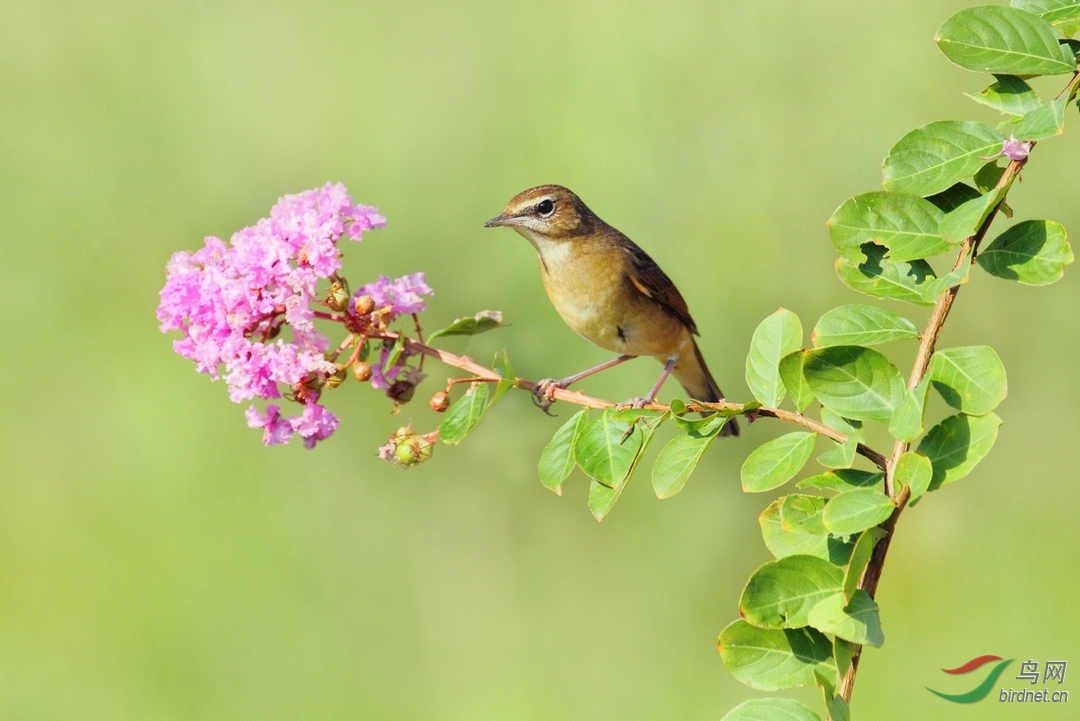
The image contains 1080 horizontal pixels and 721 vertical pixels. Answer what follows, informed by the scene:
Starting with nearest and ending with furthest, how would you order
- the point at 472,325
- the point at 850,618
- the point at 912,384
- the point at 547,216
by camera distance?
the point at 850,618
the point at 912,384
the point at 472,325
the point at 547,216

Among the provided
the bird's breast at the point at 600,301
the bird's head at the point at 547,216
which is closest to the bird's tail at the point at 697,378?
the bird's breast at the point at 600,301

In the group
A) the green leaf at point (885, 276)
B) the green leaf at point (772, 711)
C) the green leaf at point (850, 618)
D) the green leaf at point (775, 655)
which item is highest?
the green leaf at point (885, 276)

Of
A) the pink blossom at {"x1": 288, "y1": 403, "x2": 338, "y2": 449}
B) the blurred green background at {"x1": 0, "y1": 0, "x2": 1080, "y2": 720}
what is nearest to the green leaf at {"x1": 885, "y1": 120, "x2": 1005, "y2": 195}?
the pink blossom at {"x1": 288, "y1": 403, "x2": 338, "y2": 449}

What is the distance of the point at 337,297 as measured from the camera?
1.91 m

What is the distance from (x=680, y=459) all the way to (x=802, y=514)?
0.76 feet

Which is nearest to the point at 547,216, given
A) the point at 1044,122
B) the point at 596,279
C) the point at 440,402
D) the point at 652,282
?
the point at 596,279

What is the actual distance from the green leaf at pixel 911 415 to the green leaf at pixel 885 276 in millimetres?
229

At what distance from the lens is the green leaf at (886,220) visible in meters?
1.55

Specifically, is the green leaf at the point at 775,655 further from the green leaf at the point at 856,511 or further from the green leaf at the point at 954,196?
the green leaf at the point at 954,196

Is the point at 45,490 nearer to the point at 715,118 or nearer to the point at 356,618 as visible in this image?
the point at 356,618

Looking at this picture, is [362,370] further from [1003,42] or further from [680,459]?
[1003,42]

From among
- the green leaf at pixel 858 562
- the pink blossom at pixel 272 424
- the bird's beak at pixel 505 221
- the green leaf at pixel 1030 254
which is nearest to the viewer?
the green leaf at pixel 858 562

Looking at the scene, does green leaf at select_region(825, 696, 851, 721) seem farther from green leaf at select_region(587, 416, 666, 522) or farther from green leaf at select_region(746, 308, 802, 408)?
green leaf at select_region(746, 308, 802, 408)

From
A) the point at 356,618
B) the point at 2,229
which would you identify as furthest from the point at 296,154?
the point at 356,618
